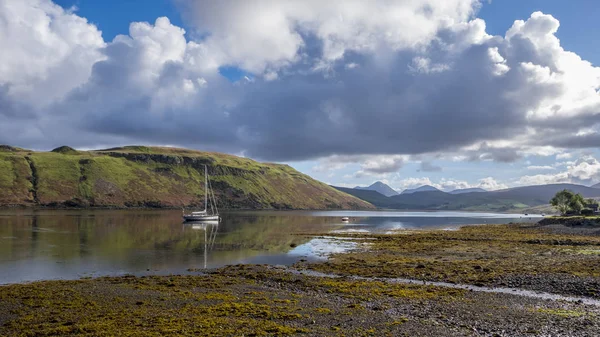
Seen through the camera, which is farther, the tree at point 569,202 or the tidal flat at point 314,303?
the tree at point 569,202

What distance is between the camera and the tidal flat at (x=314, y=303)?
2144 cm

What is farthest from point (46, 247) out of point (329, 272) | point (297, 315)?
point (297, 315)

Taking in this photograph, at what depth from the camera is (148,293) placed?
98.6 feet

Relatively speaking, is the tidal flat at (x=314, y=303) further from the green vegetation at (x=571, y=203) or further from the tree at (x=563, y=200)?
the tree at (x=563, y=200)

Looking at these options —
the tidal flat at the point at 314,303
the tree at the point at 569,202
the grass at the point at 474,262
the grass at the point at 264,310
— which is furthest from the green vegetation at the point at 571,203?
the grass at the point at 264,310

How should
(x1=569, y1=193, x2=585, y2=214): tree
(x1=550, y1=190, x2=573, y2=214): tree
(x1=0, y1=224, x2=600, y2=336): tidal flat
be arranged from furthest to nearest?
(x1=550, y1=190, x2=573, y2=214): tree
(x1=569, y1=193, x2=585, y2=214): tree
(x1=0, y1=224, x2=600, y2=336): tidal flat

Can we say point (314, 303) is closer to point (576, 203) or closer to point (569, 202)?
point (576, 203)

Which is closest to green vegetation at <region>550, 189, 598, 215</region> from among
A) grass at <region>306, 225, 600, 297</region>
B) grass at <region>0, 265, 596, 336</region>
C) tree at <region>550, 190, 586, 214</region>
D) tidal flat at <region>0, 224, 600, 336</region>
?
tree at <region>550, 190, 586, 214</region>

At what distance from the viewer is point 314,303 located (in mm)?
27375

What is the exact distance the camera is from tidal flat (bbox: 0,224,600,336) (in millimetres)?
21438

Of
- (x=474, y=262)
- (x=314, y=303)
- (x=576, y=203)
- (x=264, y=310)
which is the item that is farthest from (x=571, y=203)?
(x=264, y=310)

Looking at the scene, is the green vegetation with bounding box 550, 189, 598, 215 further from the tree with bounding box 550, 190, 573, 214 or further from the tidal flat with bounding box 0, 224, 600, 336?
the tidal flat with bounding box 0, 224, 600, 336

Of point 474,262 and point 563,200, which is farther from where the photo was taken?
point 563,200

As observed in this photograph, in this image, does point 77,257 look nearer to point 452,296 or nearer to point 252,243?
point 252,243
